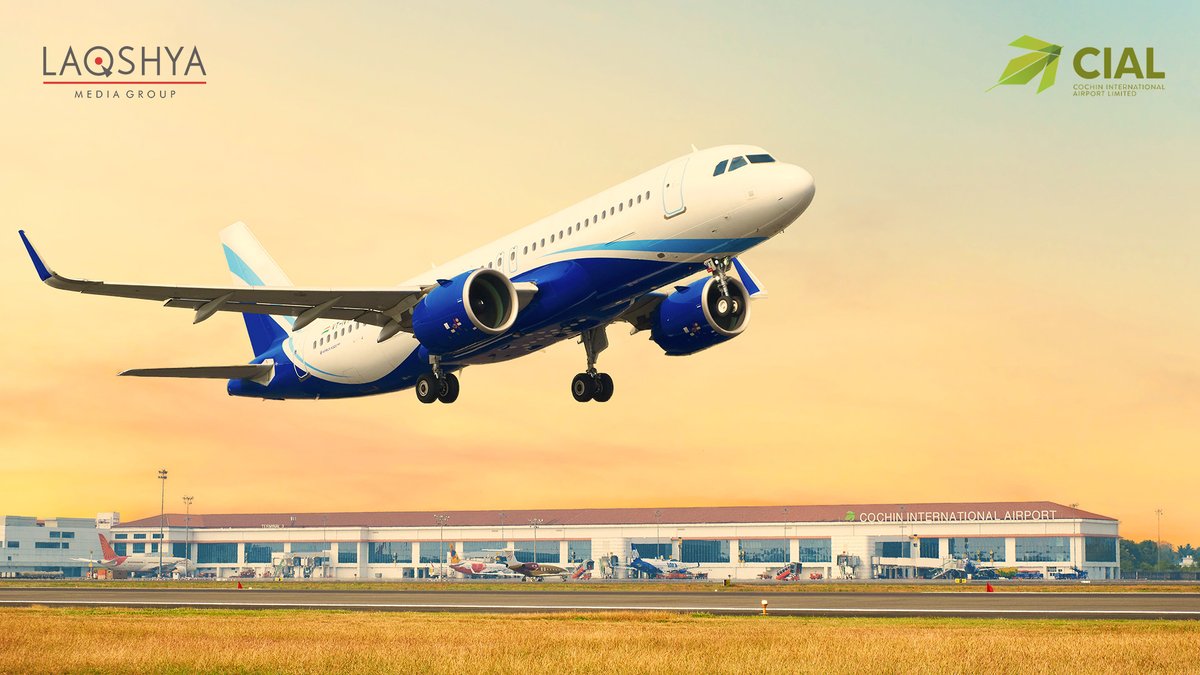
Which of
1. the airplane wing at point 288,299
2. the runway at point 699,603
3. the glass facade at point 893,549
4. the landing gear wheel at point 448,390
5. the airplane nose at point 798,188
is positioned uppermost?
the airplane nose at point 798,188

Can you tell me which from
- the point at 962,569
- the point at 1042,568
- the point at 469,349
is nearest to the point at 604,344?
the point at 469,349

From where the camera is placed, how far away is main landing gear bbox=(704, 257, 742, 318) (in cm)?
4341

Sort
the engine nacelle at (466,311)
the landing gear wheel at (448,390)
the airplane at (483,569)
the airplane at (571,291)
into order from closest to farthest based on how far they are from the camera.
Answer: the airplane at (571,291), the engine nacelle at (466,311), the landing gear wheel at (448,390), the airplane at (483,569)

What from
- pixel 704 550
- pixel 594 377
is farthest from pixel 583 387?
pixel 704 550

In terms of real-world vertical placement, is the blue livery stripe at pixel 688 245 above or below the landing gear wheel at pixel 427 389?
above

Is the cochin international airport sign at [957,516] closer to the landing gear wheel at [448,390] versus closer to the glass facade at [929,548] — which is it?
the glass facade at [929,548]

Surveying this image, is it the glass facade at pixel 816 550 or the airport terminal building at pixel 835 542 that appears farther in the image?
the glass facade at pixel 816 550

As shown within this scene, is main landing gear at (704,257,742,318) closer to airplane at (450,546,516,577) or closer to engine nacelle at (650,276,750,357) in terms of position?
engine nacelle at (650,276,750,357)

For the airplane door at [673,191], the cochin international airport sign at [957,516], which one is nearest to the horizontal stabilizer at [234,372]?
the airplane door at [673,191]

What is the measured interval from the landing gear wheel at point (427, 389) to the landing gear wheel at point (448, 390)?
0.16 meters

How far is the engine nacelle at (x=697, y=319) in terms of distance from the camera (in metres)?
47.5

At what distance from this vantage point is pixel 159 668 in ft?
118

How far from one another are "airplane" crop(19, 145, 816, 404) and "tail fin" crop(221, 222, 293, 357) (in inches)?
294

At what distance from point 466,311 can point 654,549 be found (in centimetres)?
15267
